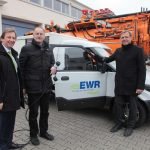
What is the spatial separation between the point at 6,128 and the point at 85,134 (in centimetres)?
169

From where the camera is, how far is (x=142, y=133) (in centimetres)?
493

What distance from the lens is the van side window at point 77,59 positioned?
5420 mm

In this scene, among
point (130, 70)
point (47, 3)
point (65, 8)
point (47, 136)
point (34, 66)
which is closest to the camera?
point (34, 66)

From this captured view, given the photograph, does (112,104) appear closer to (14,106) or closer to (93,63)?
(93,63)

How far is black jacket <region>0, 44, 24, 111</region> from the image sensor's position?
3.38 meters

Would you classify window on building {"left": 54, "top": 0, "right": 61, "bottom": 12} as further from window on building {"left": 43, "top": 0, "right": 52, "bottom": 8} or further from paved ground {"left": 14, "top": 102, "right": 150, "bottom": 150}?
paved ground {"left": 14, "top": 102, "right": 150, "bottom": 150}

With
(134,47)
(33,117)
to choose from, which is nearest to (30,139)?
(33,117)

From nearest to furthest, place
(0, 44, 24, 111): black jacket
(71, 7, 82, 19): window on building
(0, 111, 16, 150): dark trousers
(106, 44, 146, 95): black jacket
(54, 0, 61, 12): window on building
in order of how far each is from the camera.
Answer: (0, 44, 24, 111): black jacket → (0, 111, 16, 150): dark trousers → (106, 44, 146, 95): black jacket → (54, 0, 61, 12): window on building → (71, 7, 82, 19): window on building

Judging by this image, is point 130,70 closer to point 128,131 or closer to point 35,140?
point 128,131

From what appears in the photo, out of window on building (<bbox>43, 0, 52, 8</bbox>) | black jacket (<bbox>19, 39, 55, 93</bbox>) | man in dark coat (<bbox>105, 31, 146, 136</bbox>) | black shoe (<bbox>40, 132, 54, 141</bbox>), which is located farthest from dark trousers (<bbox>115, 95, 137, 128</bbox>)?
window on building (<bbox>43, 0, 52, 8</bbox>)

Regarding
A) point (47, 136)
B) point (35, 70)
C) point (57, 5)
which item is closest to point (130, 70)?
point (35, 70)

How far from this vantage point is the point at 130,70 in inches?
189

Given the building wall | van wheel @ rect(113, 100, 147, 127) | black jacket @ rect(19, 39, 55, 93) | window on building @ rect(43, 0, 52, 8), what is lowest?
van wheel @ rect(113, 100, 147, 127)

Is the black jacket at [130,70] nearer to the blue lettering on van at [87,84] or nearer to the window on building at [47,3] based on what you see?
the blue lettering on van at [87,84]
